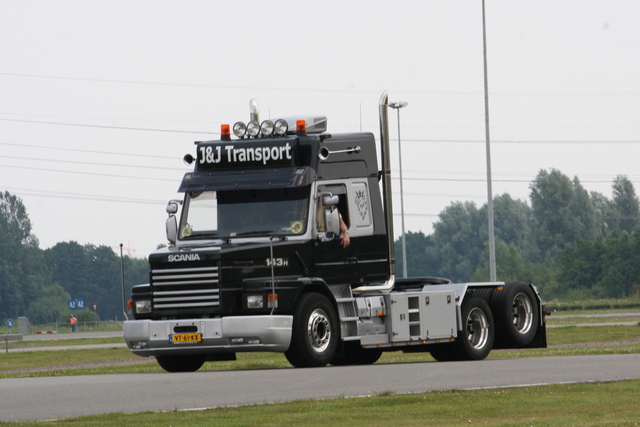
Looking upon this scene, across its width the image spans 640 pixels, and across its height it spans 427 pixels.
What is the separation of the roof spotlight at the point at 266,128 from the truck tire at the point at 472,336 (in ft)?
14.6

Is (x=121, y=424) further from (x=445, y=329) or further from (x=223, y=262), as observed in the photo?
(x=445, y=329)

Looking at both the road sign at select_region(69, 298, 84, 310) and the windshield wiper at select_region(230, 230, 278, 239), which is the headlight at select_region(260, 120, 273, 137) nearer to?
the windshield wiper at select_region(230, 230, 278, 239)

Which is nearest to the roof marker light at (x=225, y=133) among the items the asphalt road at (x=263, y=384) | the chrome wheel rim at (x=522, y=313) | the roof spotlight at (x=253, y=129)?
the roof spotlight at (x=253, y=129)

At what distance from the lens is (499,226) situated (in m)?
151

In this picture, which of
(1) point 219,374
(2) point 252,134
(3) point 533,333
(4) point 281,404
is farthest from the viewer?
(3) point 533,333

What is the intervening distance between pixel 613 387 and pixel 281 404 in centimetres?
396

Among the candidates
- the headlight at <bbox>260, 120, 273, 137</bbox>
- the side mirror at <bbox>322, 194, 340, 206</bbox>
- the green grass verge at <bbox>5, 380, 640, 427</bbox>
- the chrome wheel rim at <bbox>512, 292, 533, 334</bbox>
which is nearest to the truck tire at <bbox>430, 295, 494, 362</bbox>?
the chrome wheel rim at <bbox>512, 292, 533, 334</bbox>

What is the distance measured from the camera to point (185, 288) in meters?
17.4

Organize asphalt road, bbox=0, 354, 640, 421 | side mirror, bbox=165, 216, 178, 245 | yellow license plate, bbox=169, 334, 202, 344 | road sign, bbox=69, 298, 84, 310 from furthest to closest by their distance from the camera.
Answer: road sign, bbox=69, 298, 84, 310 → side mirror, bbox=165, 216, 178, 245 → yellow license plate, bbox=169, 334, 202, 344 → asphalt road, bbox=0, 354, 640, 421

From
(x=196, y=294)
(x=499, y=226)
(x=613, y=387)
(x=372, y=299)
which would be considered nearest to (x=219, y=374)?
(x=196, y=294)

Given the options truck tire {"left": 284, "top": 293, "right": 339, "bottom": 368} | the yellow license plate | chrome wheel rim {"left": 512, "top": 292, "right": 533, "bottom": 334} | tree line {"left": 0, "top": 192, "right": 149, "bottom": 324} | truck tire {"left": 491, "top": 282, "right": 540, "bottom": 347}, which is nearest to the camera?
the yellow license plate

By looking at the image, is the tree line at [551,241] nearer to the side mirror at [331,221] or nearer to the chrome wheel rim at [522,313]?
the chrome wheel rim at [522,313]

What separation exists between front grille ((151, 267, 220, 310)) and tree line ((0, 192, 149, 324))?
112438 millimetres

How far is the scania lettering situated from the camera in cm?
1730
